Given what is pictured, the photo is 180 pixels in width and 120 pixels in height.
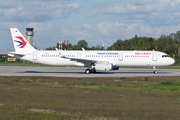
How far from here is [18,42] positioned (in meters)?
45.8

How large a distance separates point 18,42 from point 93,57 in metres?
14.1

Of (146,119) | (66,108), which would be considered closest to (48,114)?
(66,108)

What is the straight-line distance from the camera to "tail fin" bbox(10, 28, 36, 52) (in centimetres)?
4566

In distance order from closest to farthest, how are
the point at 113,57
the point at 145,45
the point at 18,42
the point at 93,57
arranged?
the point at 113,57 < the point at 93,57 < the point at 18,42 < the point at 145,45

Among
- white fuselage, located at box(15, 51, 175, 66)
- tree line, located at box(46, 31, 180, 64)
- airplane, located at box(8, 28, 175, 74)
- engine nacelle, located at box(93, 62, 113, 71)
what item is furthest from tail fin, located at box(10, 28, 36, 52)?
tree line, located at box(46, 31, 180, 64)

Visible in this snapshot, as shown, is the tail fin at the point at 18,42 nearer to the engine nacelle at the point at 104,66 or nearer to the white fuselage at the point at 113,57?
the white fuselage at the point at 113,57

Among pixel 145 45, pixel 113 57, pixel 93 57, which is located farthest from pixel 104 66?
pixel 145 45

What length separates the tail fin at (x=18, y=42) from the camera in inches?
1797

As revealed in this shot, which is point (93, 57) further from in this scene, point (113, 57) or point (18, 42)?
point (18, 42)

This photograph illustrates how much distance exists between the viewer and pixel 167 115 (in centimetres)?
1141

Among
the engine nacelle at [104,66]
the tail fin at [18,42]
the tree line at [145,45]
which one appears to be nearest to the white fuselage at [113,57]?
the tail fin at [18,42]

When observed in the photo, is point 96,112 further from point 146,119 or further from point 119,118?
point 146,119

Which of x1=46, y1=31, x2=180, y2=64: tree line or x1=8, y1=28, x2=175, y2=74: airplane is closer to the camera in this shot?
x1=8, y1=28, x2=175, y2=74: airplane

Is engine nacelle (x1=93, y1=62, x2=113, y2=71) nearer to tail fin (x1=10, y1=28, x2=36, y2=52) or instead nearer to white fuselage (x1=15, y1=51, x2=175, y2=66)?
white fuselage (x1=15, y1=51, x2=175, y2=66)
